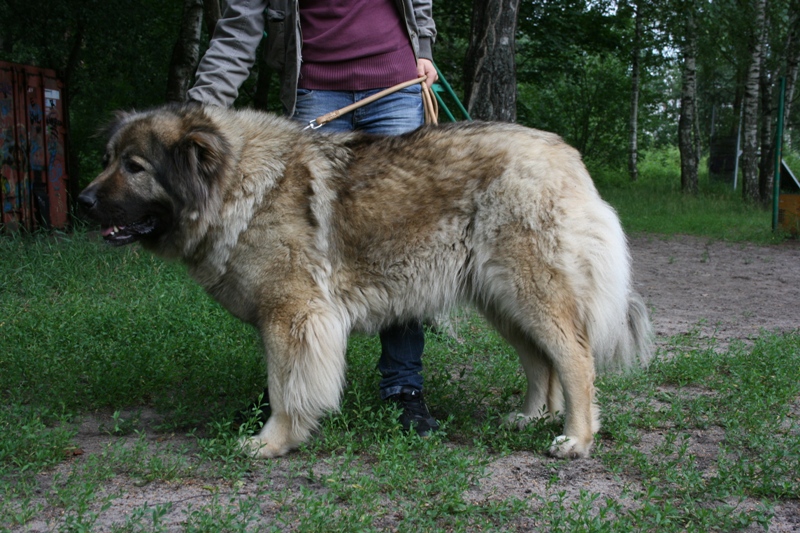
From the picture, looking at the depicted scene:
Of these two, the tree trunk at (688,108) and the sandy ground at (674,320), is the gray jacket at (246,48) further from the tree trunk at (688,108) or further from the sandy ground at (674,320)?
the tree trunk at (688,108)

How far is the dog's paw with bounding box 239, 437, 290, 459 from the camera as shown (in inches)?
128

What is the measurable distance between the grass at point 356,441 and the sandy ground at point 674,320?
2 cm

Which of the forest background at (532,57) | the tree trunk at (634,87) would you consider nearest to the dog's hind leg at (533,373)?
the forest background at (532,57)

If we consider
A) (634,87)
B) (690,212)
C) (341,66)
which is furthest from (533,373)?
(634,87)

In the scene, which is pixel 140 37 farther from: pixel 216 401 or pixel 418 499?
pixel 418 499

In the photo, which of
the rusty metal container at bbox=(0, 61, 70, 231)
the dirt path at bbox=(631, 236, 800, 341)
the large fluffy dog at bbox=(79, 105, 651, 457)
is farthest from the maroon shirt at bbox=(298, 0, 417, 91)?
Answer: the rusty metal container at bbox=(0, 61, 70, 231)

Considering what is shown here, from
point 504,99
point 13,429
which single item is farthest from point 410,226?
point 504,99

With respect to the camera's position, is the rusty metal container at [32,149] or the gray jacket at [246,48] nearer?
the gray jacket at [246,48]

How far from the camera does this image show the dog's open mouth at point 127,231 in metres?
3.34

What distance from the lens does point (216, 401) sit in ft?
13.2

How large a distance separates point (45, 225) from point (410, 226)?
25.8ft

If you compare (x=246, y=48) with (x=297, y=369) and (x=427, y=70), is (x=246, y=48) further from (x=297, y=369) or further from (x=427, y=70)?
(x=297, y=369)

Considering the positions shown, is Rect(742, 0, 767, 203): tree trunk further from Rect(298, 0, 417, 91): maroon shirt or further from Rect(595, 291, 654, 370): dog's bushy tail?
Rect(298, 0, 417, 91): maroon shirt

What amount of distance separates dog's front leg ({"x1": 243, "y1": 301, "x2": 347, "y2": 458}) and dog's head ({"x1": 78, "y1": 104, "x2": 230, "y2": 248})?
616 mm
